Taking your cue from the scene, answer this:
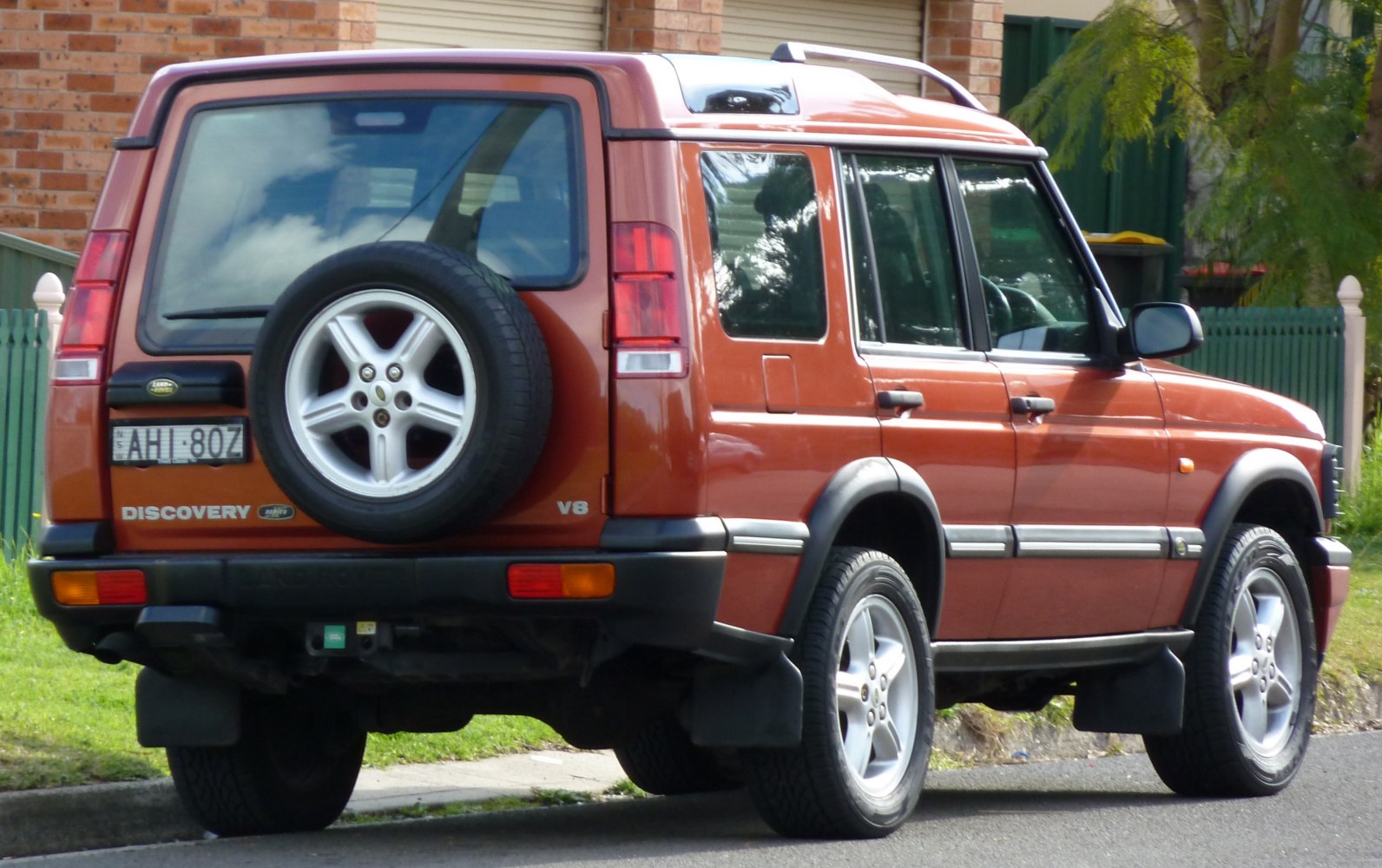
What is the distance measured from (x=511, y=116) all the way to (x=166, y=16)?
6645 millimetres

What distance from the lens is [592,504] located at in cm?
530

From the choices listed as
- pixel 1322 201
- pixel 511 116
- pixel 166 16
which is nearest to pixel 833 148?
pixel 511 116

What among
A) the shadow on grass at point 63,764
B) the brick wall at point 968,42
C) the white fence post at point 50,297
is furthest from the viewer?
the brick wall at point 968,42

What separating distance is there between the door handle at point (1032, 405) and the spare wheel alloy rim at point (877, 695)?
78cm

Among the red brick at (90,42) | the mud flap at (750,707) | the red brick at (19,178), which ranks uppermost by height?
the red brick at (90,42)

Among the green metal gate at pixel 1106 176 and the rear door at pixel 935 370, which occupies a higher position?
→ the green metal gate at pixel 1106 176

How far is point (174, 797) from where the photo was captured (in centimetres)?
665

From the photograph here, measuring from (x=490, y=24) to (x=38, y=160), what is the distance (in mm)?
2623

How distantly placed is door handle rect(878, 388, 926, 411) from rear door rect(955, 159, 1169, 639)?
495mm

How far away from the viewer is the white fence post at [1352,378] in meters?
Answer: 15.1

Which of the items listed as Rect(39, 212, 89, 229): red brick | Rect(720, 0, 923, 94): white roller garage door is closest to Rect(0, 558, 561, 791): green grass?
Rect(39, 212, 89, 229): red brick

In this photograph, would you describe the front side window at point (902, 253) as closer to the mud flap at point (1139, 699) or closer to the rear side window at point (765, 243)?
the rear side window at point (765, 243)

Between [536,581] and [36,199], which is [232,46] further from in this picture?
[536,581]

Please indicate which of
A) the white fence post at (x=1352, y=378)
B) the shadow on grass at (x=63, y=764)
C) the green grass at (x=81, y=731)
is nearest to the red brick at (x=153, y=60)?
the green grass at (x=81, y=731)
